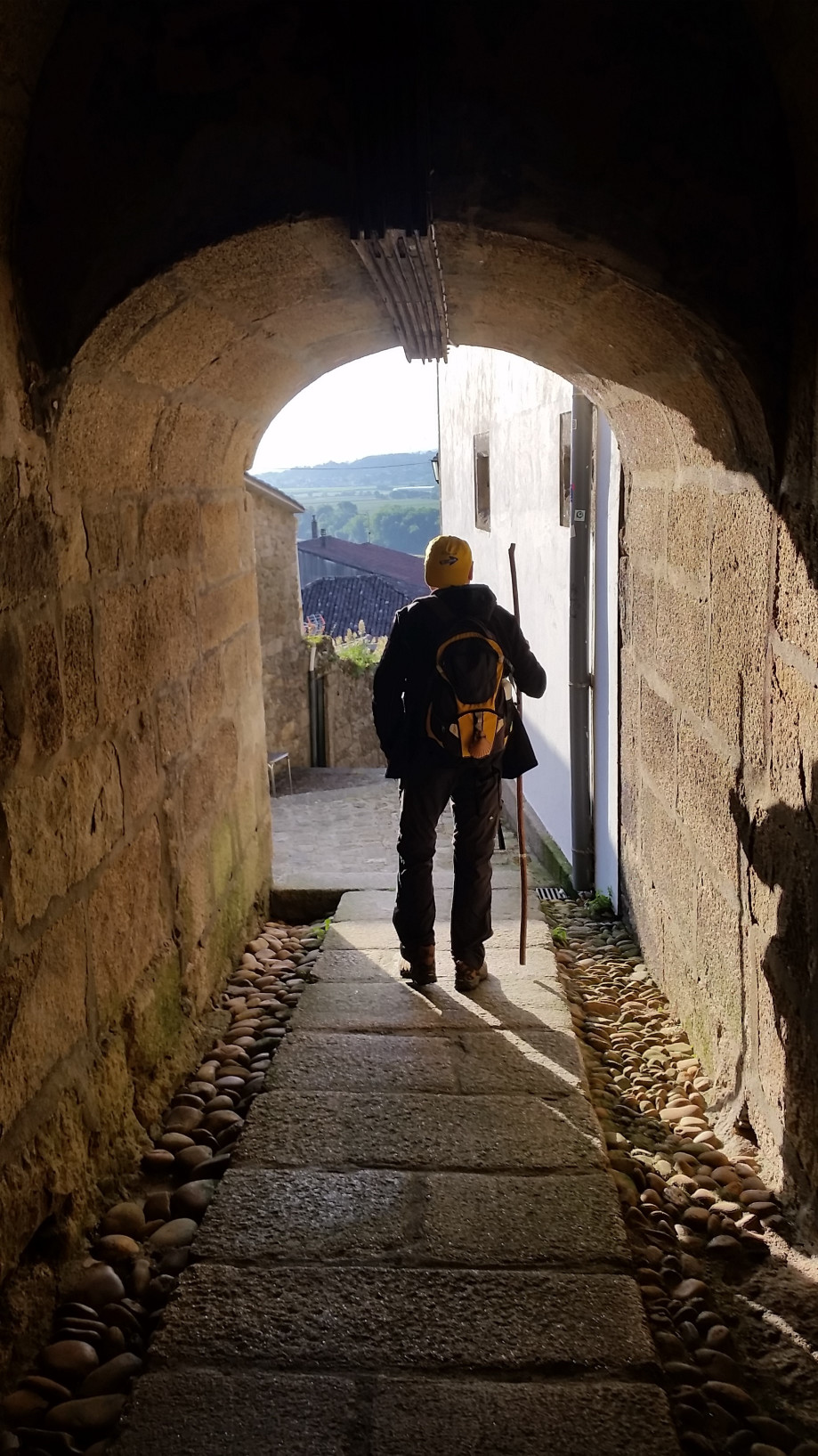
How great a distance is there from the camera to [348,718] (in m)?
10.9

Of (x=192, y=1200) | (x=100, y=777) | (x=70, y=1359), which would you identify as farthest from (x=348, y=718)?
(x=70, y=1359)

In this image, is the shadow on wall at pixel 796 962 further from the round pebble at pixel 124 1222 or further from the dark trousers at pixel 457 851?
the round pebble at pixel 124 1222

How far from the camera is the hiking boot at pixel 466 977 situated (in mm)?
3600

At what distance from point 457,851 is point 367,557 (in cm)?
3385

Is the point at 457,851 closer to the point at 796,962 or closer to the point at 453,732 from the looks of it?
the point at 453,732

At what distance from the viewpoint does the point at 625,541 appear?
4066 millimetres

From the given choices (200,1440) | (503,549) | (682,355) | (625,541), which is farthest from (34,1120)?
(503,549)

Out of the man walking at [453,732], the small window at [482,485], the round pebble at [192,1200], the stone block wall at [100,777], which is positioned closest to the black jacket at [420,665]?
the man walking at [453,732]

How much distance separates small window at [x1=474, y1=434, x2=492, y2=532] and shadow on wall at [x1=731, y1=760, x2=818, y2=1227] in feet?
21.3

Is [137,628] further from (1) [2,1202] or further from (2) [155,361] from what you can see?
(1) [2,1202]

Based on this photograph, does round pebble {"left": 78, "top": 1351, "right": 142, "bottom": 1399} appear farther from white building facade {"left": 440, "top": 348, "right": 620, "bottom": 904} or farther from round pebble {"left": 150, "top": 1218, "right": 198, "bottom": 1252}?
white building facade {"left": 440, "top": 348, "right": 620, "bottom": 904}

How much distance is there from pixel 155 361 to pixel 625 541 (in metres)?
2.04

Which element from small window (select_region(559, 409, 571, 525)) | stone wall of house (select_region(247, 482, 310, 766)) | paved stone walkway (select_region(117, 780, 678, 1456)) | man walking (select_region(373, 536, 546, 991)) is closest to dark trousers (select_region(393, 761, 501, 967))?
man walking (select_region(373, 536, 546, 991))

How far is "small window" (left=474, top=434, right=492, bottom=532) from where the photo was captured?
28.5 ft
